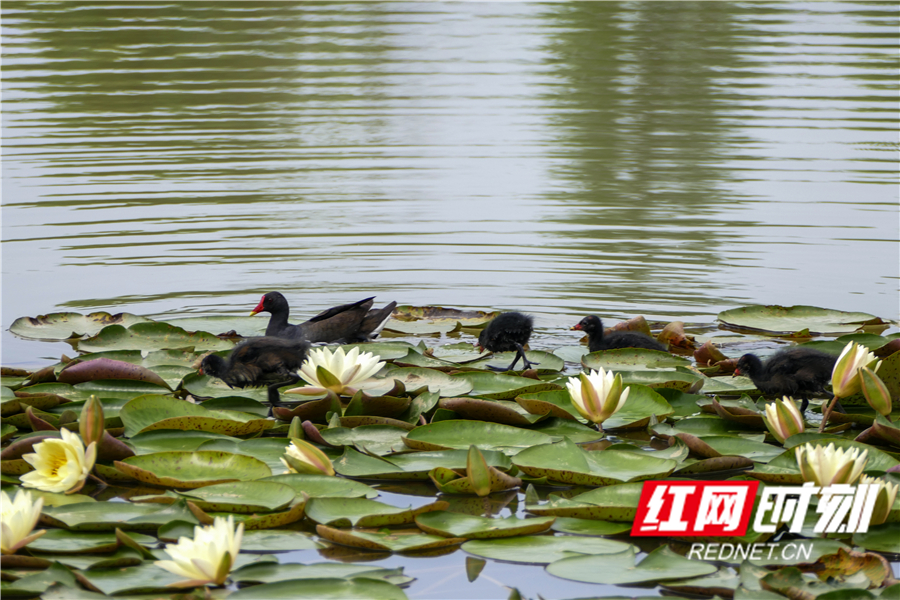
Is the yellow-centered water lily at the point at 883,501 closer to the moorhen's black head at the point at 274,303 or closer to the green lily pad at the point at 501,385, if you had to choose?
the green lily pad at the point at 501,385

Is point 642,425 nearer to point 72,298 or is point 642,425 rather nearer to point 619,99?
point 72,298

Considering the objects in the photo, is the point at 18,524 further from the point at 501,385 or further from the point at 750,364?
the point at 750,364

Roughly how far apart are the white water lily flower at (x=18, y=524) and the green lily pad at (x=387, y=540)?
85cm

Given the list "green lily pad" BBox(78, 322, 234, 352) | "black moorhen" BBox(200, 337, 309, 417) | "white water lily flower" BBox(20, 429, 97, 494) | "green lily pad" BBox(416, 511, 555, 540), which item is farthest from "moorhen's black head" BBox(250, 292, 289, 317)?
"green lily pad" BBox(416, 511, 555, 540)

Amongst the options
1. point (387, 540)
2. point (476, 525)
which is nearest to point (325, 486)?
point (387, 540)

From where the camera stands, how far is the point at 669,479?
11.9 feet

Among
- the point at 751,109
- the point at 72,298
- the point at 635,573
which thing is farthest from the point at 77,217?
the point at 751,109

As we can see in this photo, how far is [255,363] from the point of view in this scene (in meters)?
4.67

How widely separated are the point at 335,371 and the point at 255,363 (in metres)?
0.68

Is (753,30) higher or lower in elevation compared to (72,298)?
higher

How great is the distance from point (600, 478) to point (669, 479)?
263 mm

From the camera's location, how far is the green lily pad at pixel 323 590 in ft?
8.95

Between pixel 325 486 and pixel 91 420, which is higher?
pixel 91 420

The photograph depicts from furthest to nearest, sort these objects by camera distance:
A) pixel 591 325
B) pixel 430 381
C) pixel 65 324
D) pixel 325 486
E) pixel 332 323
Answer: pixel 65 324 < pixel 332 323 < pixel 591 325 < pixel 430 381 < pixel 325 486
